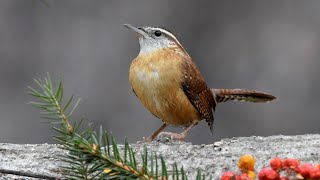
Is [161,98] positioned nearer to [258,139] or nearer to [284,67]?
[258,139]

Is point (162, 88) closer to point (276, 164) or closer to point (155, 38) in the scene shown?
point (155, 38)

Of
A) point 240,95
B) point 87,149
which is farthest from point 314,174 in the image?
point 240,95

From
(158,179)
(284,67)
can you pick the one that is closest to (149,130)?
(284,67)

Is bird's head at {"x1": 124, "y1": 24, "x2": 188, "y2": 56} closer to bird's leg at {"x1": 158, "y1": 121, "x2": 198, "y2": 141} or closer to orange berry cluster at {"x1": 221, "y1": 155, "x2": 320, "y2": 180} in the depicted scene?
bird's leg at {"x1": 158, "y1": 121, "x2": 198, "y2": 141}

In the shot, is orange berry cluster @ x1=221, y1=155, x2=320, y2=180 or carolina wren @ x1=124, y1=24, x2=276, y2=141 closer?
orange berry cluster @ x1=221, y1=155, x2=320, y2=180

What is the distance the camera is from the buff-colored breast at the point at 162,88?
431 cm

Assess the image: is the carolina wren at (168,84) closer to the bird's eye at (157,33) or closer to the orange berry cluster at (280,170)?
the bird's eye at (157,33)

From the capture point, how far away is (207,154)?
329cm

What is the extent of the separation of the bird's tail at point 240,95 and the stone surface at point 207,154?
5.43ft

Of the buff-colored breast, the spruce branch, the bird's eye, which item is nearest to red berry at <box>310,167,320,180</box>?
the spruce branch

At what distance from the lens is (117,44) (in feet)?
24.2

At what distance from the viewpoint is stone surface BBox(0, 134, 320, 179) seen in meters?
3.16

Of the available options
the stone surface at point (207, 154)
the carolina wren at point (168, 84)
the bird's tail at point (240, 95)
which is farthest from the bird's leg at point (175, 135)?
the bird's tail at point (240, 95)

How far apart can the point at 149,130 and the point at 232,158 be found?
13.1 feet
